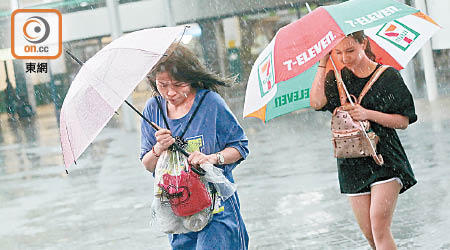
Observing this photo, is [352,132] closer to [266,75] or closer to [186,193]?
[266,75]

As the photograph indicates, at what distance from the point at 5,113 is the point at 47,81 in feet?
9.13

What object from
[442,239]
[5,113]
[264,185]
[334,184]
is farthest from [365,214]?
[5,113]

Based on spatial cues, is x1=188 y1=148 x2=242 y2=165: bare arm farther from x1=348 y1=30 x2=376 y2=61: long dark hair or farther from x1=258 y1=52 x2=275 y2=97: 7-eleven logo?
x1=348 y1=30 x2=376 y2=61: long dark hair

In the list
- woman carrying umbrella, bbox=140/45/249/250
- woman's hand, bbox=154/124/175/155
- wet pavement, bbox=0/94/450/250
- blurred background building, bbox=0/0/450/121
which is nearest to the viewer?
woman's hand, bbox=154/124/175/155

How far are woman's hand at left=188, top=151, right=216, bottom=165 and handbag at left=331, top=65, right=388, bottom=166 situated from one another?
84 cm

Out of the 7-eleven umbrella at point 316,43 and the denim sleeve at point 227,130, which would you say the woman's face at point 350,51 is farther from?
the denim sleeve at point 227,130

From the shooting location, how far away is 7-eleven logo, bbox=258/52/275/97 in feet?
13.2

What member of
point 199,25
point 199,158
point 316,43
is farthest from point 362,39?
point 199,25

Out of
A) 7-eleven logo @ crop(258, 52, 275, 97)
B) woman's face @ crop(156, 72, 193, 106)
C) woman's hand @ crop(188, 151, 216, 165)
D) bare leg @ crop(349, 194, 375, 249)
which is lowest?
bare leg @ crop(349, 194, 375, 249)

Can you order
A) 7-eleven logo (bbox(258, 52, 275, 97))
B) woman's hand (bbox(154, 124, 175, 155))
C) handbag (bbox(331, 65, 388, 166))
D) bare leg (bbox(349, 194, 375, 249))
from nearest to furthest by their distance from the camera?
woman's hand (bbox(154, 124, 175, 155)) → 7-eleven logo (bbox(258, 52, 275, 97)) → handbag (bbox(331, 65, 388, 166)) → bare leg (bbox(349, 194, 375, 249))

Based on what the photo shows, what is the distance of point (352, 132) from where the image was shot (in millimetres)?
4250

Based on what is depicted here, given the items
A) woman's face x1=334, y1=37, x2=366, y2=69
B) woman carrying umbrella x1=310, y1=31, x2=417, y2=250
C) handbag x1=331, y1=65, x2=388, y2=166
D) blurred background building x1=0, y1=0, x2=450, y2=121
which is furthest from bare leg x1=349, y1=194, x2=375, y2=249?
blurred background building x1=0, y1=0, x2=450, y2=121

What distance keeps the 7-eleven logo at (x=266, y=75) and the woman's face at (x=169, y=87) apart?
453 mm

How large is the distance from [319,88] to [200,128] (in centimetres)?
84
